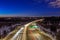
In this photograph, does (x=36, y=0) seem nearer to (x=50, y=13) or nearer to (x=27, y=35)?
(x=50, y=13)

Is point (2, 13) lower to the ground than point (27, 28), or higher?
higher

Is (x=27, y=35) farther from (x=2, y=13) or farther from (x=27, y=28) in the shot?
(x=2, y=13)

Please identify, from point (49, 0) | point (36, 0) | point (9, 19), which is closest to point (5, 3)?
point (9, 19)

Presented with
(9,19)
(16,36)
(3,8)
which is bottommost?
(16,36)

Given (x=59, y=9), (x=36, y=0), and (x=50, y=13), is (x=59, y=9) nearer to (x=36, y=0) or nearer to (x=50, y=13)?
(x=50, y=13)

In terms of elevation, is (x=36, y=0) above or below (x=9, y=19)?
above

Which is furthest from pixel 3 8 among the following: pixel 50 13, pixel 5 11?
pixel 50 13

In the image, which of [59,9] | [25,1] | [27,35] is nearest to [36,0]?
[25,1]
